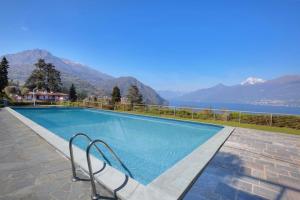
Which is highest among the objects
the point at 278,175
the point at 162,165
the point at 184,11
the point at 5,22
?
the point at 184,11

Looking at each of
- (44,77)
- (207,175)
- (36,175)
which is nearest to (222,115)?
(207,175)

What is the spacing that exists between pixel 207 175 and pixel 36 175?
2.85 metres

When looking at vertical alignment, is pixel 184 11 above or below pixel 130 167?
above

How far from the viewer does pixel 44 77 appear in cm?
3641

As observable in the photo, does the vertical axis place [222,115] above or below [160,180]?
above

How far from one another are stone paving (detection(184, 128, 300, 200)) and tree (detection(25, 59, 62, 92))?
40713 mm

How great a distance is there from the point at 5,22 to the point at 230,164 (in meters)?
16.5

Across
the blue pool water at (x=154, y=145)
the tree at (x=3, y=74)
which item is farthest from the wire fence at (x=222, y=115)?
the tree at (x=3, y=74)

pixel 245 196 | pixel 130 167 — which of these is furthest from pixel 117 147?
pixel 245 196

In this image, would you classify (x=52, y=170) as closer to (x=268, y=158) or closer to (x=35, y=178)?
(x=35, y=178)

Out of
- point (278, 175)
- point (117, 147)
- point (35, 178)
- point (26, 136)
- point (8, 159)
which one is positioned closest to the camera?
point (35, 178)

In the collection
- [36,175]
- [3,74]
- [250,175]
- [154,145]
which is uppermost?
[3,74]

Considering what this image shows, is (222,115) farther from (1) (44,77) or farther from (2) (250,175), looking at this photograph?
(1) (44,77)

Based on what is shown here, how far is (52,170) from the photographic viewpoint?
2.80 meters
